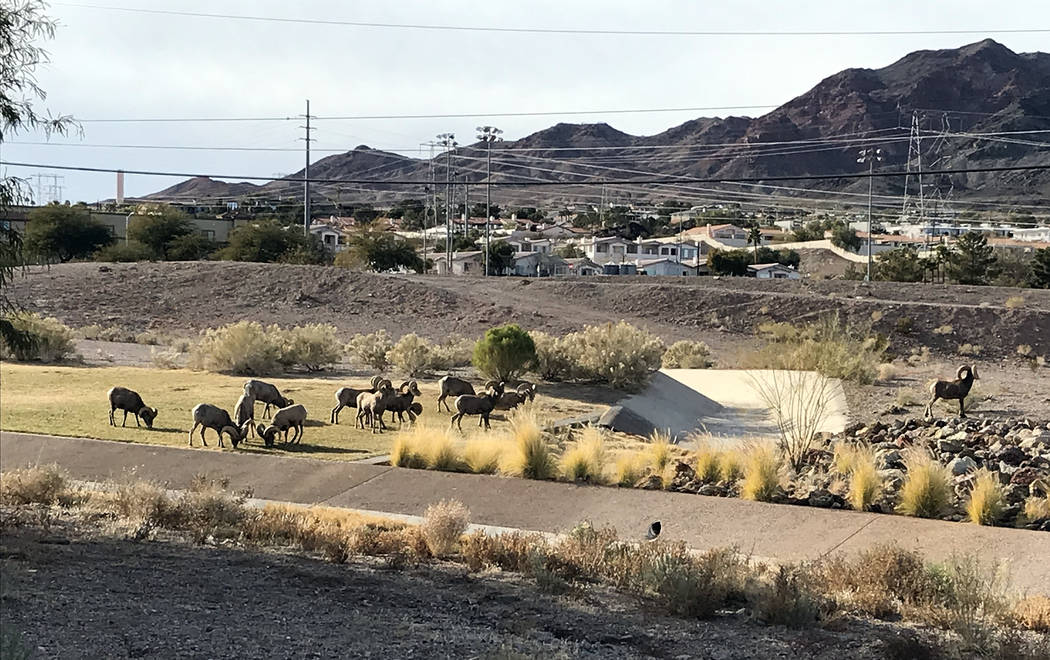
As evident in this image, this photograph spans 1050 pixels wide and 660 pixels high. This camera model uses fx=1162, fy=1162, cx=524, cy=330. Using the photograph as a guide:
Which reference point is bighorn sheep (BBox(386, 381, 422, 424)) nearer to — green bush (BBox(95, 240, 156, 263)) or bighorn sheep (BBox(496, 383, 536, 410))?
bighorn sheep (BBox(496, 383, 536, 410))

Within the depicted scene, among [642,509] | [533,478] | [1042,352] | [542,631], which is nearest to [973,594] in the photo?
[542,631]

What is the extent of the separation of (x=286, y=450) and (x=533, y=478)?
4.32 m

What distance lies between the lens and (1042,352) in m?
47.5

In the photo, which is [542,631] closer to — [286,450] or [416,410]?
[286,450]

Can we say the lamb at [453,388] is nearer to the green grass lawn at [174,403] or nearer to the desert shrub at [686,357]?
the green grass lawn at [174,403]

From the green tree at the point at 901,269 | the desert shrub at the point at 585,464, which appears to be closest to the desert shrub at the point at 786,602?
the desert shrub at the point at 585,464

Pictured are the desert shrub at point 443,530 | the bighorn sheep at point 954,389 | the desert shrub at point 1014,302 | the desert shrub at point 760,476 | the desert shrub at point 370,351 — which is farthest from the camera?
the desert shrub at point 1014,302

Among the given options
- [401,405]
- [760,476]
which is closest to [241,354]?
[401,405]

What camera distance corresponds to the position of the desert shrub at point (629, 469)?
15.8 metres

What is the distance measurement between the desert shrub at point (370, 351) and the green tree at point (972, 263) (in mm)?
53042

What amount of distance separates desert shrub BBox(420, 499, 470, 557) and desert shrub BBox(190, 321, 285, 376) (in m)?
19.5

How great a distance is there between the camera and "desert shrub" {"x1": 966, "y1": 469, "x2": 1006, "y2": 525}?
13.6 meters

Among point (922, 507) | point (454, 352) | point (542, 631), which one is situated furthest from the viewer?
point (454, 352)

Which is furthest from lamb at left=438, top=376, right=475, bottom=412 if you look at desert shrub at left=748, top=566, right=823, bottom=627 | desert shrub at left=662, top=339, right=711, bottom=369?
desert shrub at left=662, top=339, right=711, bottom=369
